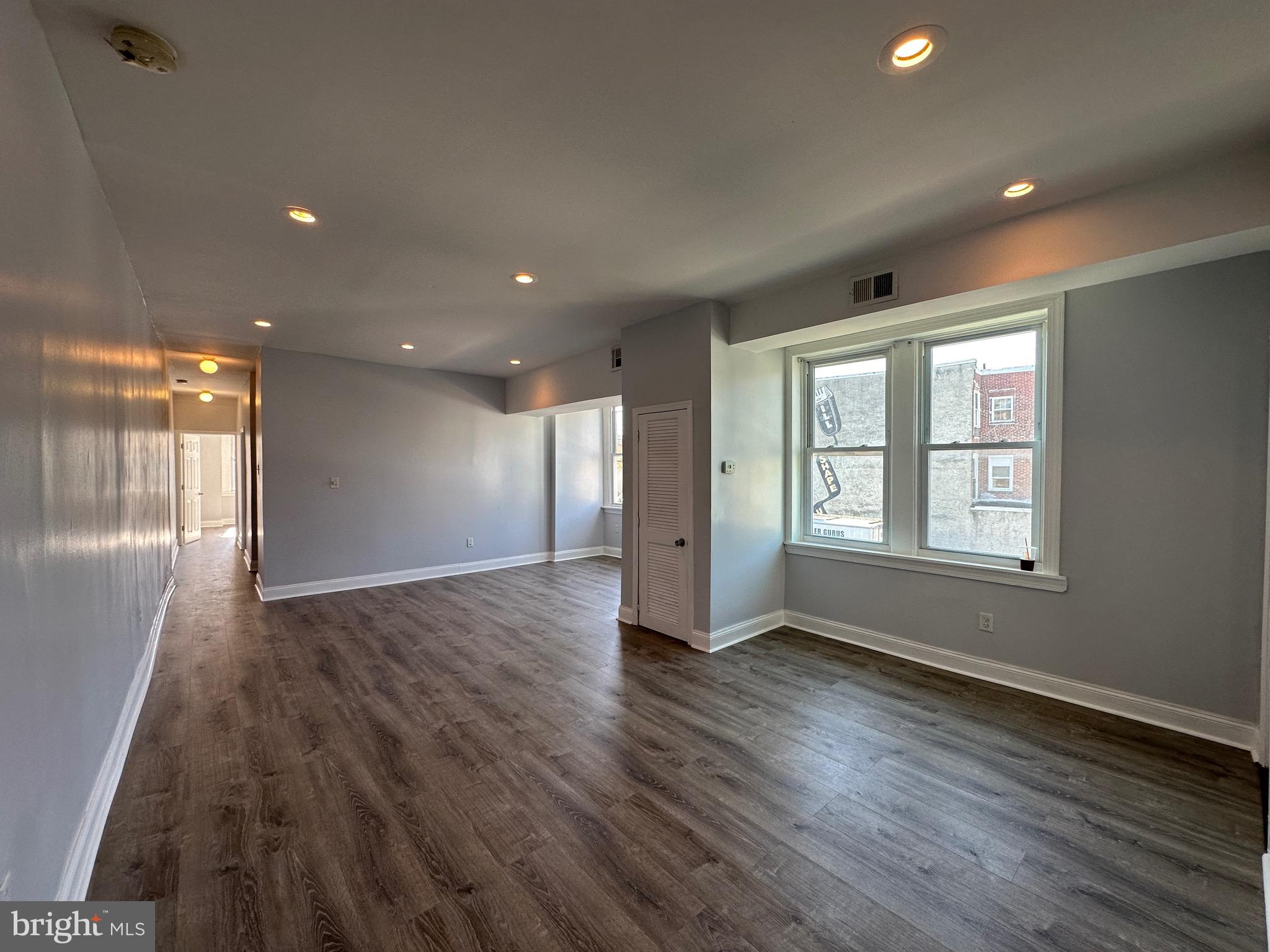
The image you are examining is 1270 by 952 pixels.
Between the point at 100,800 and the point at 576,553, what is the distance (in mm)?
6327

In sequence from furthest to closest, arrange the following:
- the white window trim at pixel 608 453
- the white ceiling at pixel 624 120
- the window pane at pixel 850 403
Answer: the white window trim at pixel 608 453 → the window pane at pixel 850 403 → the white ceiling at pixel 624 120

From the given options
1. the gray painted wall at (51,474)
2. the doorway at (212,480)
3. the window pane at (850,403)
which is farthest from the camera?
the doorway at (212,480)

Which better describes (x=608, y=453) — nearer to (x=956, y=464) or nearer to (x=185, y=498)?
(x=956, y=464)

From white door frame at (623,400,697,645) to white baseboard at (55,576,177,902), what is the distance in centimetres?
344

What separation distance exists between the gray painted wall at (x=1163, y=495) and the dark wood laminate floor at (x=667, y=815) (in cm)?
40

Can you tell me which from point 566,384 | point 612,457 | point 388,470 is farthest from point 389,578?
point 612,457

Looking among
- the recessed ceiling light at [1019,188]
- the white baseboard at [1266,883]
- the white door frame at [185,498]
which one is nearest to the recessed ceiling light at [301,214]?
the recessed ceiling light at [1019,188]

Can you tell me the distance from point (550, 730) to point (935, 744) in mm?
2110

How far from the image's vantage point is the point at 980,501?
366 centimetres

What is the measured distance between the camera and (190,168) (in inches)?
89.4

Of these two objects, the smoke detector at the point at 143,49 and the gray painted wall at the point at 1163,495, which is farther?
the gray painted wall at the point at 1163,495

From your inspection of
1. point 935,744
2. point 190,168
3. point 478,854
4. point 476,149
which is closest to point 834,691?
point 935,744

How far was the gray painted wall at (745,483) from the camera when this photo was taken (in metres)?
4.14
